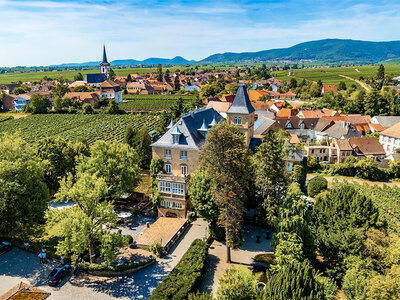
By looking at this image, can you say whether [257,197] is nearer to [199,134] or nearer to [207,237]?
[207,237]

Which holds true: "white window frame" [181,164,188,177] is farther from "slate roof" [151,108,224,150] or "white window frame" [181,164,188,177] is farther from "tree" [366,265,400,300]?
"tree" [366,265,400,300]

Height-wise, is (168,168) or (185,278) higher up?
(168,168)

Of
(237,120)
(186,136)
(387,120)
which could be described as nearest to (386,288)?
(237,120)

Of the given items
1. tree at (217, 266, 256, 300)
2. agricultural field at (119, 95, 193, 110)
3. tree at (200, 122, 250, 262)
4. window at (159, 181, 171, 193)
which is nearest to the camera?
tree at (217, 266, 256, 300)

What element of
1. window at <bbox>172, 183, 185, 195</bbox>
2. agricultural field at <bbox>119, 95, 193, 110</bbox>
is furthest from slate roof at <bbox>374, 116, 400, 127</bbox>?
agricultural field at <bbox>119, 95, 193, 110</bbox>

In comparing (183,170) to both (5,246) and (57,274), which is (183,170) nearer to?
(57,274)
